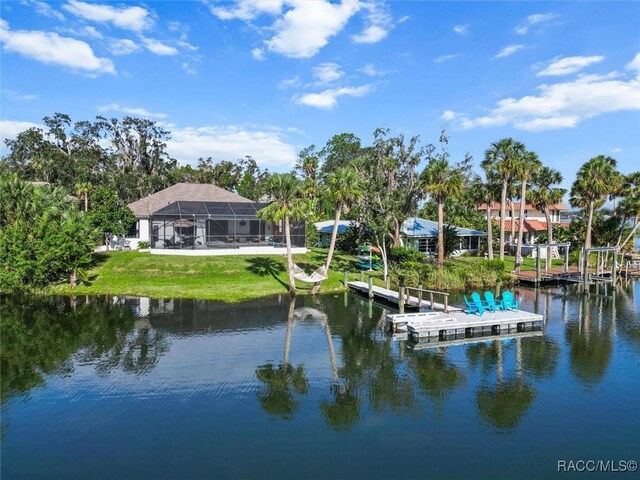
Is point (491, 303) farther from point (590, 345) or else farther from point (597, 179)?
point (597, 179)

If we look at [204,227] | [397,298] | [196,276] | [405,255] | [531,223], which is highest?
[531,223]

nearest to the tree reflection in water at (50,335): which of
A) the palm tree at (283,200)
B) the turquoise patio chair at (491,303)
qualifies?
the palm tree at (283,200)

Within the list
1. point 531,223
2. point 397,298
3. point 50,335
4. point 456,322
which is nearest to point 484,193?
point 531,223

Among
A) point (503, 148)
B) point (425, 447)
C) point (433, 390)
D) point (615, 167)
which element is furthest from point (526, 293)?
point (425, 447)

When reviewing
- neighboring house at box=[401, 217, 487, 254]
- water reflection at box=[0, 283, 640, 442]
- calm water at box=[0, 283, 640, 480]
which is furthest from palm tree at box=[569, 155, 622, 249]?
calm water at box=[0, 283, 640, 480]

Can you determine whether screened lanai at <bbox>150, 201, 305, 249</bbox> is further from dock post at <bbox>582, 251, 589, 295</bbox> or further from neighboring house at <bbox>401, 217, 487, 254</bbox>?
dock post at <bbox>582, 251, 589, 295</bbox>

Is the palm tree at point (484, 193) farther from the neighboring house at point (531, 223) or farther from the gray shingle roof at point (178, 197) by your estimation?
the gray shingle roof at point (178, 197)

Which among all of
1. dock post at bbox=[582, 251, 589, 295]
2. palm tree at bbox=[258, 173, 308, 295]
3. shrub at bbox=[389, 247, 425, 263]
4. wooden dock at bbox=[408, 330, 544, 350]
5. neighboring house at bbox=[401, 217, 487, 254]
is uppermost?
palm tree at bbox=[258, 173, 308, 295]
